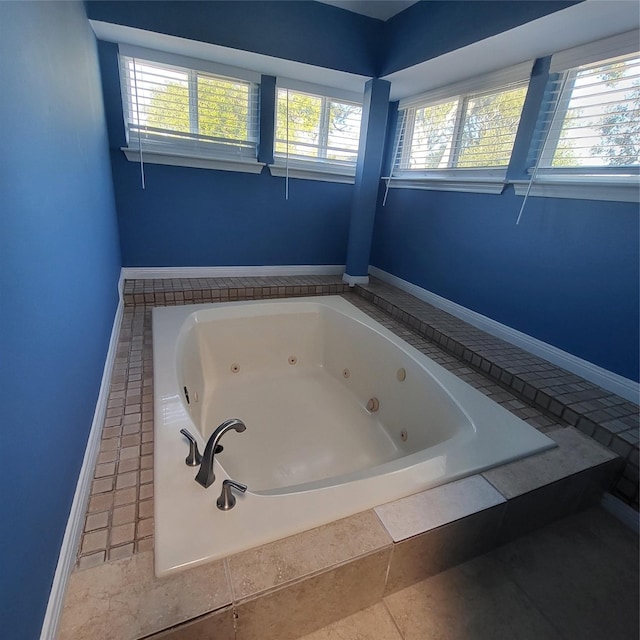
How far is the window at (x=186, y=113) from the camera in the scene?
2.42 meters

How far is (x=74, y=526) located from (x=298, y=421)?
4.04 ft

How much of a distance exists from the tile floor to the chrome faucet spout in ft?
1.61

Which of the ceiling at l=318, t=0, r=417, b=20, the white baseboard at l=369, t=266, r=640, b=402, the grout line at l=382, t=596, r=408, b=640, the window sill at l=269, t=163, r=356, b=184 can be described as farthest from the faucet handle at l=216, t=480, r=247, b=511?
the ceiling at l=318, t=0, r=417, b=20

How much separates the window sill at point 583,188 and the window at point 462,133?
0.75 feet

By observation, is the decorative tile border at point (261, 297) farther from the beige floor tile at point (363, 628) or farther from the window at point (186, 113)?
the window at point (186, 113)

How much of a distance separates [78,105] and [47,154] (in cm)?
70

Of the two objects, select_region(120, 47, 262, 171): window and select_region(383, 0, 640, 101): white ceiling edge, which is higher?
select_region(383, 0, 640, 101): white ceiling edge

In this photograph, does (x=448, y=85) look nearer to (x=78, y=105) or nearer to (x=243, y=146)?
(x=243, y=146)

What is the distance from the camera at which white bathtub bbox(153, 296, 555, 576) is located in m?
0.91

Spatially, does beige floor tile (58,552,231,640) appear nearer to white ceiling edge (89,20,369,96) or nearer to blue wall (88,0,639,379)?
blue wall (88,0,639,379)

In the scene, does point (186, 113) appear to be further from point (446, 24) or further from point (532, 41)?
point (532, 41)

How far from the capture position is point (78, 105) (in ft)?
4.55

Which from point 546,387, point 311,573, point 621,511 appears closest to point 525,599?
point 621,511

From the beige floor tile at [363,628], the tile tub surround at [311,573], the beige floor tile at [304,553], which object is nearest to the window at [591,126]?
the tile tub surround at [311,573]
